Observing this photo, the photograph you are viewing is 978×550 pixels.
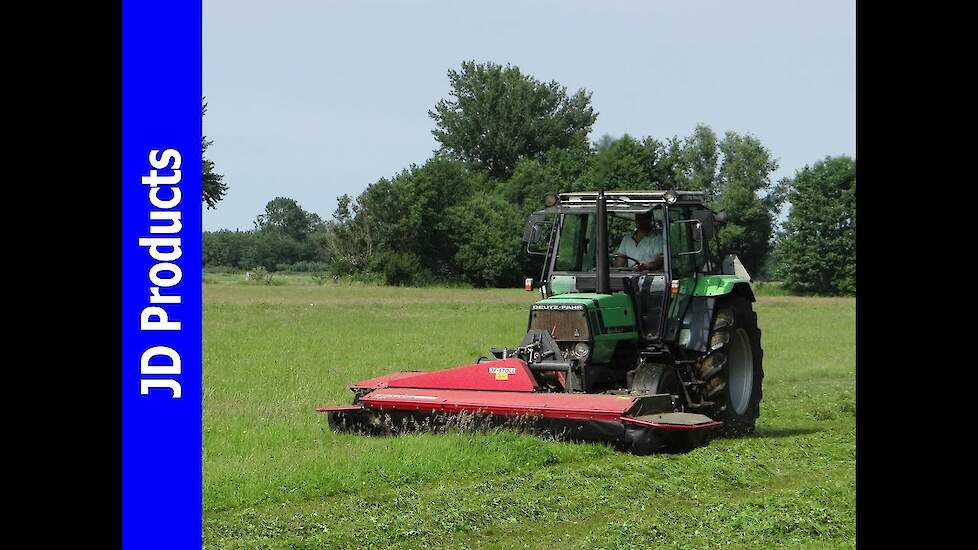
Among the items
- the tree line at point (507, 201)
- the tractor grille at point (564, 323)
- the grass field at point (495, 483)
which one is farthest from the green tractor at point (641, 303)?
the tree line at point (507, 201)

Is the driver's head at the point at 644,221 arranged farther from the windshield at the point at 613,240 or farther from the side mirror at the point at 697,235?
the side mirror at the point at 697,235

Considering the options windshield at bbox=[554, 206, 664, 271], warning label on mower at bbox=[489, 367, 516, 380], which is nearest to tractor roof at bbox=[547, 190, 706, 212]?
windshield at bbox=[554, 206, 664, 271]

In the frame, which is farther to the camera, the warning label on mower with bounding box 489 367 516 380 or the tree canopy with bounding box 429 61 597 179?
the tree canopy with bounding box 429 61 597 179

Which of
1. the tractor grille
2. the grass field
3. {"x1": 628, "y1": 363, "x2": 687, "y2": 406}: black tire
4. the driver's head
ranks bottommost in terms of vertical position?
the grass field

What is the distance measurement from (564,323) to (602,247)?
88 cm

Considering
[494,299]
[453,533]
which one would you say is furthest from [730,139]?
[453,533]

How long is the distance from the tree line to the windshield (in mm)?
24590

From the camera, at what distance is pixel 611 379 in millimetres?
11586

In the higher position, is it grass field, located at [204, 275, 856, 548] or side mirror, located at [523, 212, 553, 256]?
side mirror, located at [523, 212, 553, 256]

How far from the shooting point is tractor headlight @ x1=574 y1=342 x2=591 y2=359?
10953 millimetres

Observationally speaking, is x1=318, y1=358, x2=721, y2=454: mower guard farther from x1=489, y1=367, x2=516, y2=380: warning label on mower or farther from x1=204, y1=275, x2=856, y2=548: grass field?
x1=204, y1=275, x2=856, y2=548: grass field

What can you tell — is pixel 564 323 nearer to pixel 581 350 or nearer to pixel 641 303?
pixel 581 350

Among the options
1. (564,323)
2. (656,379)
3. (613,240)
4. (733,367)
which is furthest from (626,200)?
(733,367)
